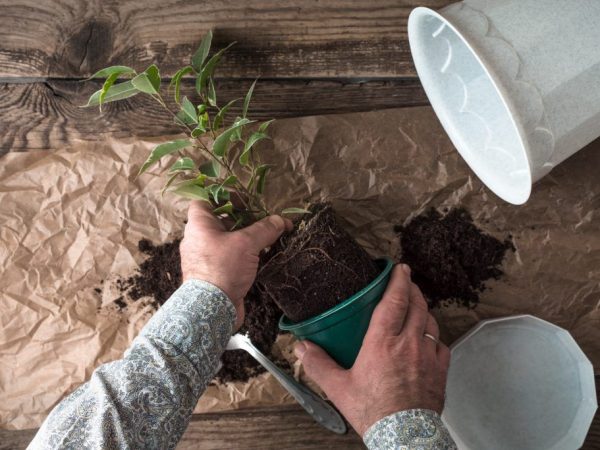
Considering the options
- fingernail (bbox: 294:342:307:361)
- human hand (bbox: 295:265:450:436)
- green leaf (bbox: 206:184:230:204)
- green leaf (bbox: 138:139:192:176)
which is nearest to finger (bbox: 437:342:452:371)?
human hand (bbox: 295:265:450:436)

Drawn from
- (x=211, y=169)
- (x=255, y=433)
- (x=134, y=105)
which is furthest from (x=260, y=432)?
(x=134, y=105)

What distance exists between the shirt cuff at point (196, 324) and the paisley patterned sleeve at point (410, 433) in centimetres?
28

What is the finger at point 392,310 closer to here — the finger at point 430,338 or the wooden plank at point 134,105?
the finger at point 430,338

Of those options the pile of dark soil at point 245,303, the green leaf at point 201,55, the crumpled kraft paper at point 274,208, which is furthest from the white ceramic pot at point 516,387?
the green leaf at point 201,55

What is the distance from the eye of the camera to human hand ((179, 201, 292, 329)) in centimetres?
88

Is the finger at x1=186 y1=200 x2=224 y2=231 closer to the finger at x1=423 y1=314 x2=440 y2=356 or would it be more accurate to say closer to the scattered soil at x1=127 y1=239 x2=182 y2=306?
the scattered soil at x1=127 y1=239 x2=182 y2=306

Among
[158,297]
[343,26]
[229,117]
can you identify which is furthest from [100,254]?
[343,26]

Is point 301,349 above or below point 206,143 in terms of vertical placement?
below

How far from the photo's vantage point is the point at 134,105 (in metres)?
1.12

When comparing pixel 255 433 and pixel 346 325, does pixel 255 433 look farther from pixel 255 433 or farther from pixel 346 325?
pixel 346 325

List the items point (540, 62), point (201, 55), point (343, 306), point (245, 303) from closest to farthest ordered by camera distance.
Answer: point (540, 62)
point (343, 306)
point (201, 55)
point (245, 303)

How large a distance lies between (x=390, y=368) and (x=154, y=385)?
383 mm

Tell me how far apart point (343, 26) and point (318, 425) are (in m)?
0.83

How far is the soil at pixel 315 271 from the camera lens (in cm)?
91
